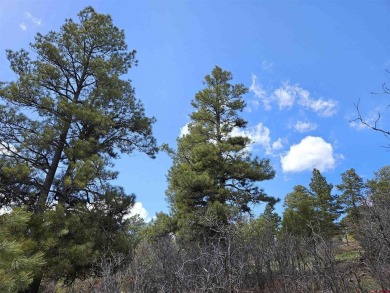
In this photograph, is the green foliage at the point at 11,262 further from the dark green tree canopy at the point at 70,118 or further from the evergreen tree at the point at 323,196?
the evergreen tree at the point at 323,196

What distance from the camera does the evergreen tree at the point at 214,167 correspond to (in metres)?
15.8

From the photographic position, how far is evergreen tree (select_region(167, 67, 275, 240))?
15781mm

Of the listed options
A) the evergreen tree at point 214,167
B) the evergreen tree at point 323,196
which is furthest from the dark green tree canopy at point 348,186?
the evergreen tree at point 214,167

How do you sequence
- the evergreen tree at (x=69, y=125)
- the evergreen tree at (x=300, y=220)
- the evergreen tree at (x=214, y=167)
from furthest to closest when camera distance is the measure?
the evergreen tree at (x=300, y=220) → the evergreen tree at (x=214, y=167) → the evergreen tree at (x=69, y=125)

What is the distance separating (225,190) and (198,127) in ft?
16.0

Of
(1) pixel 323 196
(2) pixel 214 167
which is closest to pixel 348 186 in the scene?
(1) pixel 323 196

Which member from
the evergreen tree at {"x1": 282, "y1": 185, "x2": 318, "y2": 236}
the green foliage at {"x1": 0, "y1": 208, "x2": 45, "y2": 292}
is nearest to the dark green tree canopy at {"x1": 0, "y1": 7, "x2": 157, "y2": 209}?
the green foliage at {"x1": 0, "y1": 208, "x2": 45, "y2": 292}

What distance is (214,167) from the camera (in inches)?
679

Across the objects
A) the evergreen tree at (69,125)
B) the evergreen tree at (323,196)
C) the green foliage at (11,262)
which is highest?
the evergreen tree at (323,196)

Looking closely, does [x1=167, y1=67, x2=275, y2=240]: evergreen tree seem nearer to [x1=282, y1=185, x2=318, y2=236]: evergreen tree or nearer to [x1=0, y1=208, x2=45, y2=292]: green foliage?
[x1=282, y1=185, x2=318, y2=236]: evergreen tree

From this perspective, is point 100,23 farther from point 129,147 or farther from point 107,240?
point 107,240

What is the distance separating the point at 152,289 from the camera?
12.3 metres

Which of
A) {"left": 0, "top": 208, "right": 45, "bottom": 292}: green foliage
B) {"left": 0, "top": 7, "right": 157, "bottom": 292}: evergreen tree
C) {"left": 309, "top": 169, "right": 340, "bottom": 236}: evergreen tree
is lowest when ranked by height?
{"left": 0, "top": 208, "right": 45, "bottom": 292}: green foliage

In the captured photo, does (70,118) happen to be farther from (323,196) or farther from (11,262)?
(323,196)
